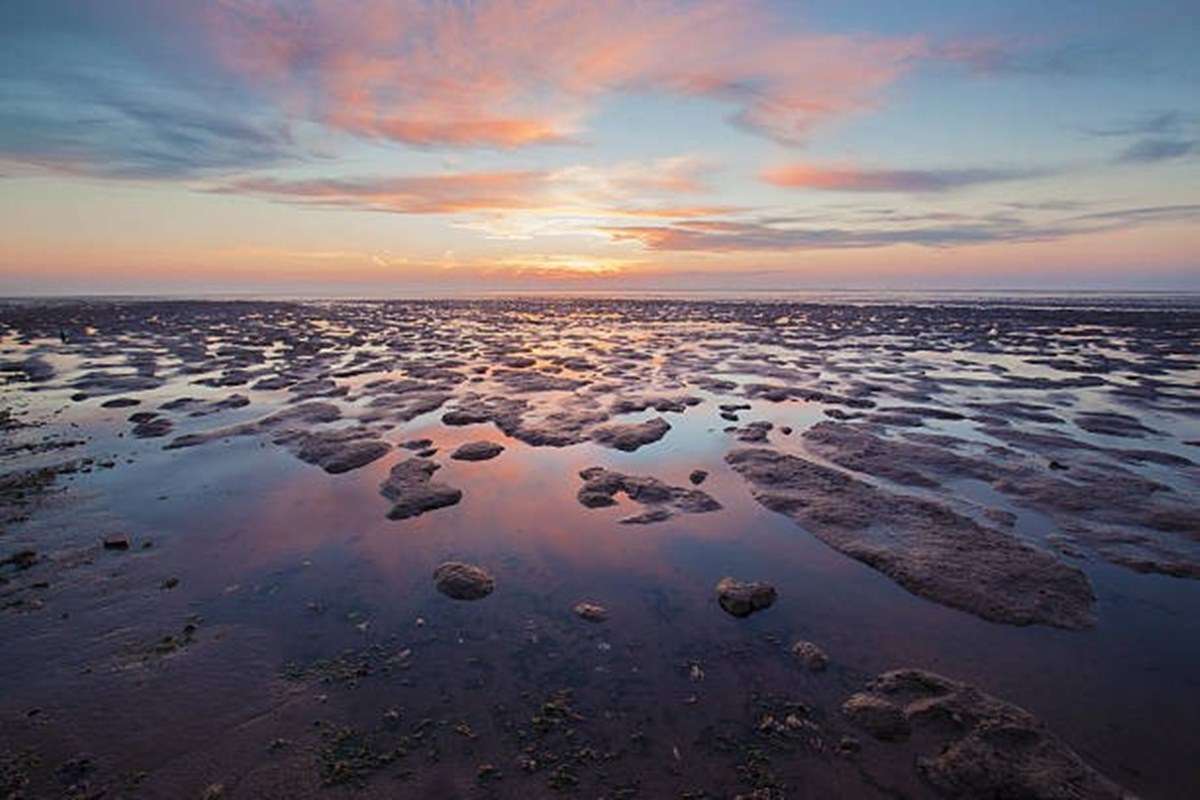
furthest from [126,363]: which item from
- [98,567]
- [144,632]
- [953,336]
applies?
[953,336]

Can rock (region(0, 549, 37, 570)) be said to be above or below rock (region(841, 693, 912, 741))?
above

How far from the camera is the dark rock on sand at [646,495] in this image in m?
11.8

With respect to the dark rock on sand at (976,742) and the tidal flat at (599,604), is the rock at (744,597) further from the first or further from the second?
the dark rock on sand at (976,742)

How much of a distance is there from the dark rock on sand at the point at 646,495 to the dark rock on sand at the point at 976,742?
17.8 ft

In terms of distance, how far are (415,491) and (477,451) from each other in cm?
328

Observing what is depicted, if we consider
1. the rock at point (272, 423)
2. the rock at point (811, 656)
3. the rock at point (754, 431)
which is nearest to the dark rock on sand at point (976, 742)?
the rock at point (811, 656)

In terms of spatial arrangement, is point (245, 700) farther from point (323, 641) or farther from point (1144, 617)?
point (1144, 617)

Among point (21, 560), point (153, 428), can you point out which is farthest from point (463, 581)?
point (153, 428)

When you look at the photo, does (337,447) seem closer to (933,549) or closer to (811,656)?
(811,656)

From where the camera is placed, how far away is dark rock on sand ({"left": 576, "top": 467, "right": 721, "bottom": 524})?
11836mm

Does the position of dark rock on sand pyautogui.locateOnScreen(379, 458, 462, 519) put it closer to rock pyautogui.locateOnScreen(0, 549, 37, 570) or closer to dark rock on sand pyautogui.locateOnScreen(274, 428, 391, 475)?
dark rock on sand pyautogui.locateOnScreen(274, 428, 391, 475)

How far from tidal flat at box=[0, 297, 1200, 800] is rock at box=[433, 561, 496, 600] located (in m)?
0.05

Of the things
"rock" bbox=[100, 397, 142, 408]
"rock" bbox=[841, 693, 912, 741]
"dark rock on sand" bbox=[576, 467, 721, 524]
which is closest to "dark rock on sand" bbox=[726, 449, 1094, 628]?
"dark rock on sand" bbox=[576, 467, 721, 524]

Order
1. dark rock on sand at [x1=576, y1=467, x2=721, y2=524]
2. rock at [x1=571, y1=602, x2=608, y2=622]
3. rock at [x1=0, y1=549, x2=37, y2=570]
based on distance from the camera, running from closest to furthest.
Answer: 1. rock at [x1=571, y1=602, x2=608, y2=622]
2. rock at [x1=0, y1=549, x2=37, y2=570]
3. dark rock on sand at [x1=576, y1=467, x2=721, y2=524]
